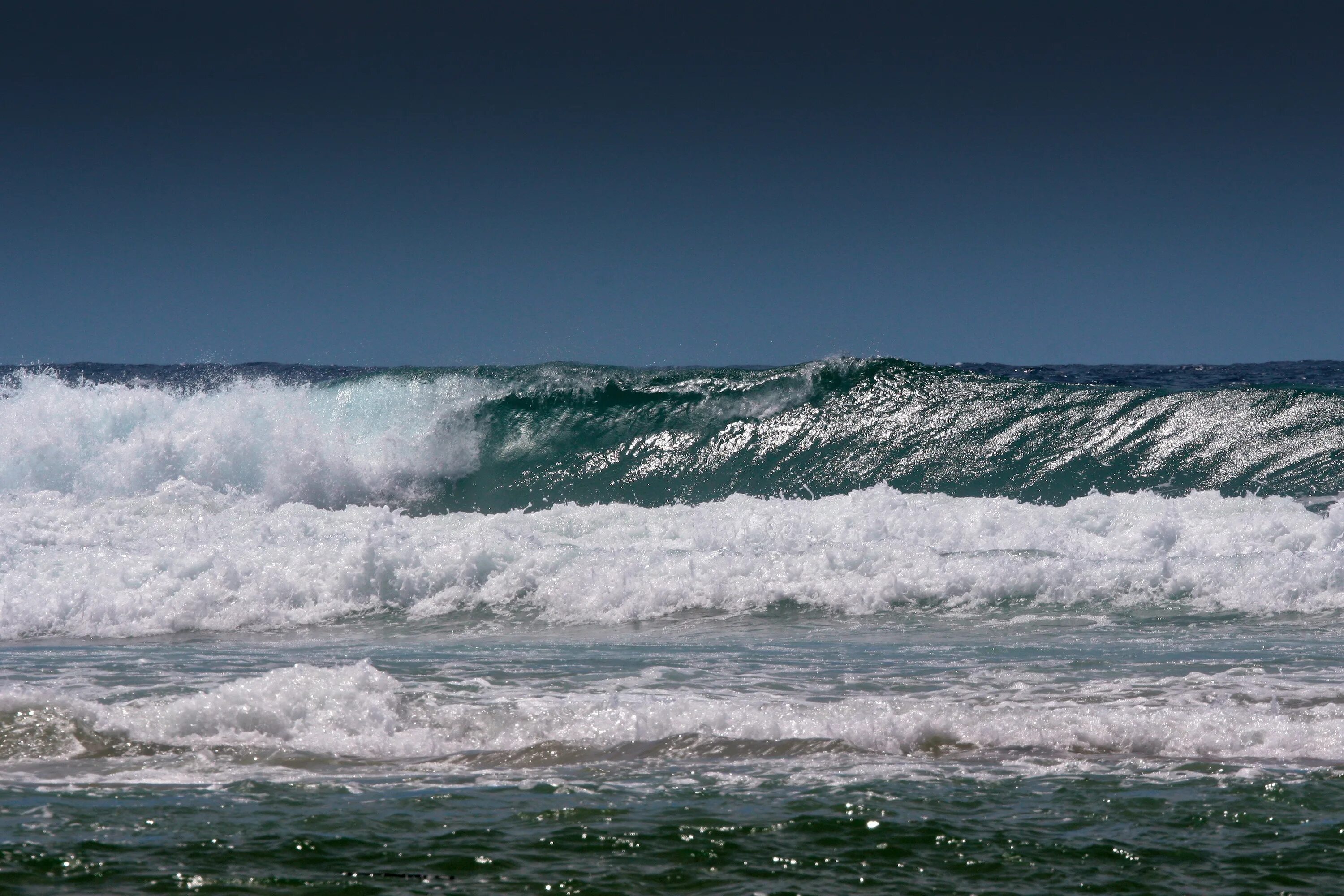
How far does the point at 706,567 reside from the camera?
11000 mm

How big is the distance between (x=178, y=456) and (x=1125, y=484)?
14.0 metres

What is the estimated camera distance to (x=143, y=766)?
5.18 m

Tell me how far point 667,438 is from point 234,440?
686 centimetres

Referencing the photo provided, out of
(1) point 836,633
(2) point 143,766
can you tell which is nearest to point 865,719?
(2) point 143,766

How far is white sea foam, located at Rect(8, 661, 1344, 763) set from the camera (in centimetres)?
534

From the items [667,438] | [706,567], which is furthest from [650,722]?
[667,438]

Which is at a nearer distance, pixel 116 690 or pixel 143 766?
pixel 143 766

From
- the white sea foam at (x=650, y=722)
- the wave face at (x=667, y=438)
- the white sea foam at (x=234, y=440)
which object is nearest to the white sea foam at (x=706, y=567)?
the wave face at (x=667, y=438)

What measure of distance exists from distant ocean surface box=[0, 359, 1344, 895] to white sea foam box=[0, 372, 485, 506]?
7 centimetres

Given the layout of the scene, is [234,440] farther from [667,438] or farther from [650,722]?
[650,722]

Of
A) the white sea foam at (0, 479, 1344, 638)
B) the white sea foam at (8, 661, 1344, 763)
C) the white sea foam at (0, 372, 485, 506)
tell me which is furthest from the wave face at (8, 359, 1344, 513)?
the white sea foam at (8, 661, 1344, 763)

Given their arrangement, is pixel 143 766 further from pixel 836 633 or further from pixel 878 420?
pixel 878 420

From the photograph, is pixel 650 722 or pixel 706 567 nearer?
pixel 650 722

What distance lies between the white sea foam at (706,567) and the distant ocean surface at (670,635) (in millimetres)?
45
